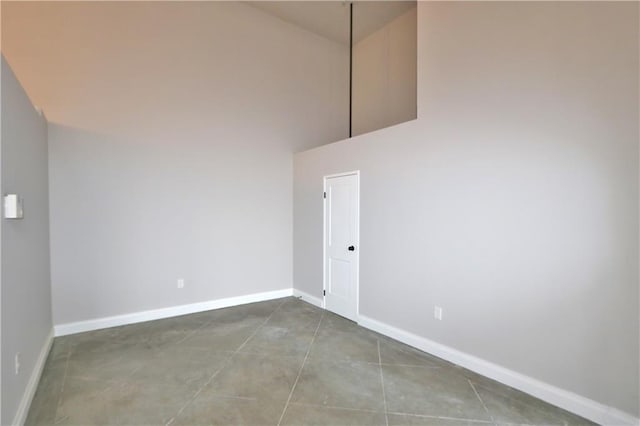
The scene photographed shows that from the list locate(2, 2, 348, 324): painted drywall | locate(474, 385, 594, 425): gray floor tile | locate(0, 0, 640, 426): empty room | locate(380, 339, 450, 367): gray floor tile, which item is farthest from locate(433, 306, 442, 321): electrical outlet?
locate(2, 2, 348, 324): painted drywall

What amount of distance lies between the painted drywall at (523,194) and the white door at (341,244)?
48 centimetres

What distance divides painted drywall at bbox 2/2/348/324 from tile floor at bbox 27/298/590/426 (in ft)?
3.04

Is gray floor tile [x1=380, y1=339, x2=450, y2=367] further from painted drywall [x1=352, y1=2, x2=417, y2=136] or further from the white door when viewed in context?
painted drywall [x1=352, y1=2, x2=417, y2=136]

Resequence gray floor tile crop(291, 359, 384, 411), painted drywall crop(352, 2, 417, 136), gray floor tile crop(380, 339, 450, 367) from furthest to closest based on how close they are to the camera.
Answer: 1. painted drywall crop(352, 2, 417, 136)
2. gray floor tile crop(380, 339, 450, 367)
3. gray floor tile crop(291, 359, 384, 411)

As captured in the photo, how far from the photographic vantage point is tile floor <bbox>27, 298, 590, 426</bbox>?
2.22 m

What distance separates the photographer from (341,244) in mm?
4449

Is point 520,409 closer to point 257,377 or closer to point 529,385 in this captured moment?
point 529,385

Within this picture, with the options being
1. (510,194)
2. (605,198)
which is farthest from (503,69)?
(605,198)

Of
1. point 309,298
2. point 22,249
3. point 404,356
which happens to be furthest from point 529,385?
point 22,249

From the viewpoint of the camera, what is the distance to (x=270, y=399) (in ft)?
7.94

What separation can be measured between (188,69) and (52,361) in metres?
3.83

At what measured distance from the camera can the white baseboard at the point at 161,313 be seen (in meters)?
3.71

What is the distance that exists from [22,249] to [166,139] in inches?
91.6

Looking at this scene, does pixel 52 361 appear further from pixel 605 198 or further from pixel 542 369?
pixel 605 198
